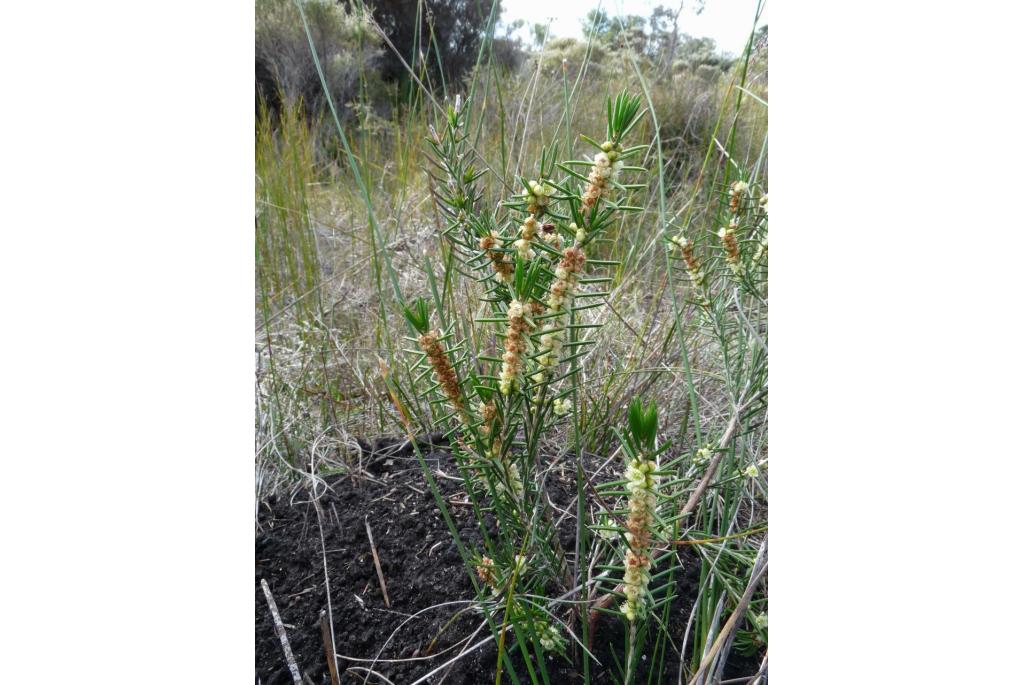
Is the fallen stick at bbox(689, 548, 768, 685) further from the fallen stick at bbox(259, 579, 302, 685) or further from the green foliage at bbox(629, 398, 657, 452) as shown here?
the fallen stick at bbox(259, 579, 302, 685)

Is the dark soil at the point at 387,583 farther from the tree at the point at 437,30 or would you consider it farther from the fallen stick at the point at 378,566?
the tree at the point at 437,30

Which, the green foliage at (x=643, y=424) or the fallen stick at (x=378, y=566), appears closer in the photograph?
the green foliage at (x=643, y=424)

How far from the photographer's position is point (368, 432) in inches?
36.3

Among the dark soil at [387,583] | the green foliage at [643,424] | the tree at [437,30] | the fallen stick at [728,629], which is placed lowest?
the dark soil at [387,583]

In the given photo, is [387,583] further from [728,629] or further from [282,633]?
[728,629]

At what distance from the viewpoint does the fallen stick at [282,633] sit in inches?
26.1

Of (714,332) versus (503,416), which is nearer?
(503,416)

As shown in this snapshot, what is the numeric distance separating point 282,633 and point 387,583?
4.7 inches

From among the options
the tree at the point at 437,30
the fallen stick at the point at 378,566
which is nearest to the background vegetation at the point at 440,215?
the tree at the point at 437,30
